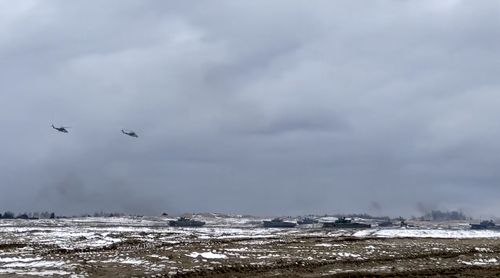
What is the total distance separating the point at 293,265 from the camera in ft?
105

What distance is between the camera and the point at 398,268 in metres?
31.5

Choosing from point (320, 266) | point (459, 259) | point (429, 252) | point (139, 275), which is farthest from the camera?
point (429, 252)

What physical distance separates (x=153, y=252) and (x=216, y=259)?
17.3 ft

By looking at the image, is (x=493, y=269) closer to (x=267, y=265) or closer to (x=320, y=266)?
(x=320, y=266)

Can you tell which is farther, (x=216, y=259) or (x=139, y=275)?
(x=216, y=259)

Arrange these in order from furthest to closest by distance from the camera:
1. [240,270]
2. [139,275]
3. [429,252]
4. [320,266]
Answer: [429,252], [320,266], [240,270], [139,275]

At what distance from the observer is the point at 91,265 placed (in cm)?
3025

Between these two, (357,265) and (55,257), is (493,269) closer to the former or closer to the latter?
(357,265)

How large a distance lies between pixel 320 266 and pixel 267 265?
8.80 ft

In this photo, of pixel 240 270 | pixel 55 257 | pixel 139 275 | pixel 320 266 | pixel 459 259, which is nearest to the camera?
pixel 139 275

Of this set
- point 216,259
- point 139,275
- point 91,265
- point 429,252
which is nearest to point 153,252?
point 216,259

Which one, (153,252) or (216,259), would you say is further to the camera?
(153,252)

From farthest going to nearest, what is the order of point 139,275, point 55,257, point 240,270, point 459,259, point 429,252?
point 429,252 < point 459,259 < point 55,257 < point 240,270 < point 139,275

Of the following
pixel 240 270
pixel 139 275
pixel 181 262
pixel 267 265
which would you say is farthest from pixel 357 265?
pixel 139 275
